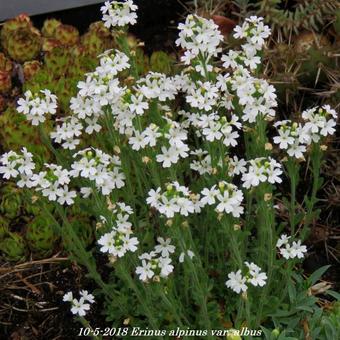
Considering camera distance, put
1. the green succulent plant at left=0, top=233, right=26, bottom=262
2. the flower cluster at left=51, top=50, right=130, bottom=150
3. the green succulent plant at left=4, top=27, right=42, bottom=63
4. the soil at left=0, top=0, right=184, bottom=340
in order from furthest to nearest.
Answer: the green succulent plant at left=4, top=27, right=42, bottom=63 → the green succulent plant at left=0, top=233, right=26, bottom=262 → the soil at left=0, top=0, right=184, bottom=340 → the flower cluster at left=51, top=50, right=130, bottom=150

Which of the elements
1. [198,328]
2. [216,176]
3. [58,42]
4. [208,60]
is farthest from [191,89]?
[58,42]

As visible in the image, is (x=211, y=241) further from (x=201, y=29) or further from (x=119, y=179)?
(x=201, y=29)

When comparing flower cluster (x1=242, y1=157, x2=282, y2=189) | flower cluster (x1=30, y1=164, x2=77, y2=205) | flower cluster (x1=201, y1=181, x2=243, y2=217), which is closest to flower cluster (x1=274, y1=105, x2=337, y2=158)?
flower cluster (x1=242, y1=157, x2=282, y2=189)

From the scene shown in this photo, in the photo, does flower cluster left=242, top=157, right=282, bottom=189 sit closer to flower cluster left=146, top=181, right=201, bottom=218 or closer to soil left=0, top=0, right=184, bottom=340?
flower cluster left=146, top=181, right=201, bottom=218

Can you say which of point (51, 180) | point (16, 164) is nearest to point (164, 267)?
point (51, 180)

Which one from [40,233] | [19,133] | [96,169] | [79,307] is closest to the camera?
[96,169]

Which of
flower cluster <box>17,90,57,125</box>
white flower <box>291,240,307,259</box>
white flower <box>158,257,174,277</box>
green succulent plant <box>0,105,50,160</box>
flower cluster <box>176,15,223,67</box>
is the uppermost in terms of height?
flower cluster <box>176,15,223,67</box>

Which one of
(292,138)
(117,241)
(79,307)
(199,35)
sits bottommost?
(79,307)

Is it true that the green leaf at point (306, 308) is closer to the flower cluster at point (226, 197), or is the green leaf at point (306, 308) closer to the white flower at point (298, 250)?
the white flower at point (298, 250)

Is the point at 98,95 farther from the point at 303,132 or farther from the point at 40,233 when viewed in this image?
the point at 40,233
